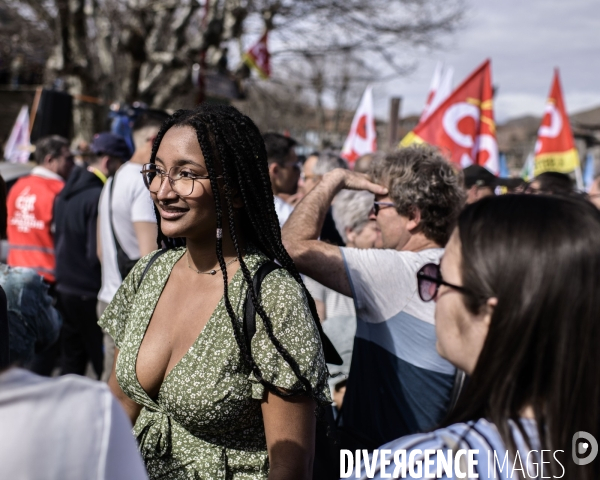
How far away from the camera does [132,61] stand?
50.8 feet

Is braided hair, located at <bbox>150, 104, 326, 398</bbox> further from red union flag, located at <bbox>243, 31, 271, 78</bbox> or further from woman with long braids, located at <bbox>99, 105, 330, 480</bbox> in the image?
red union flag, located at <bbox>243, 31, 271, 78</bbox>

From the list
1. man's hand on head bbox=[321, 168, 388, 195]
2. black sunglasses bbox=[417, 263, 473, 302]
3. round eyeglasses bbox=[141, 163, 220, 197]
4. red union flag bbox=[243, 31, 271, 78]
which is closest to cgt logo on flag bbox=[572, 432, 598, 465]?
black sunglasses bbox=[417, 263, 473, 302]

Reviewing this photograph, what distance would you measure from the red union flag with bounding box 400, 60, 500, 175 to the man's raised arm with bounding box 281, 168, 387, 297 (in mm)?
3241

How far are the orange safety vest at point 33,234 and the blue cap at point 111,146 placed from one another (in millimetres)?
606

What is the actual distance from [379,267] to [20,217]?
4.24 meters

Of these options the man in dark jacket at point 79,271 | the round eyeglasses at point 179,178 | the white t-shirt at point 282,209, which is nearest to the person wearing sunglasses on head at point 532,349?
the round eyeglasses at point 179,178

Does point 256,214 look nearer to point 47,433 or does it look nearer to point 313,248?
point 313,248

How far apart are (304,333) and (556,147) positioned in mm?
6666

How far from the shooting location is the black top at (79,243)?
16.8ft

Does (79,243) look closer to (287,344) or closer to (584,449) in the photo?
(287,344)

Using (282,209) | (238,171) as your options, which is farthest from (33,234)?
(238,171)

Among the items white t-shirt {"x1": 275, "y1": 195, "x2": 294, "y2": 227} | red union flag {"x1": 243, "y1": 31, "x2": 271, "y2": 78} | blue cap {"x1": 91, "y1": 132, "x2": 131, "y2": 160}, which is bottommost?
white t-shirt {"x1": 275, "y1": 195, "x2": 294, "y2": 227}

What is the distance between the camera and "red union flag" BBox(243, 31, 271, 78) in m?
11.6

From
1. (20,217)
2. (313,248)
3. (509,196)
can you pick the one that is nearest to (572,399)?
(509,196)
